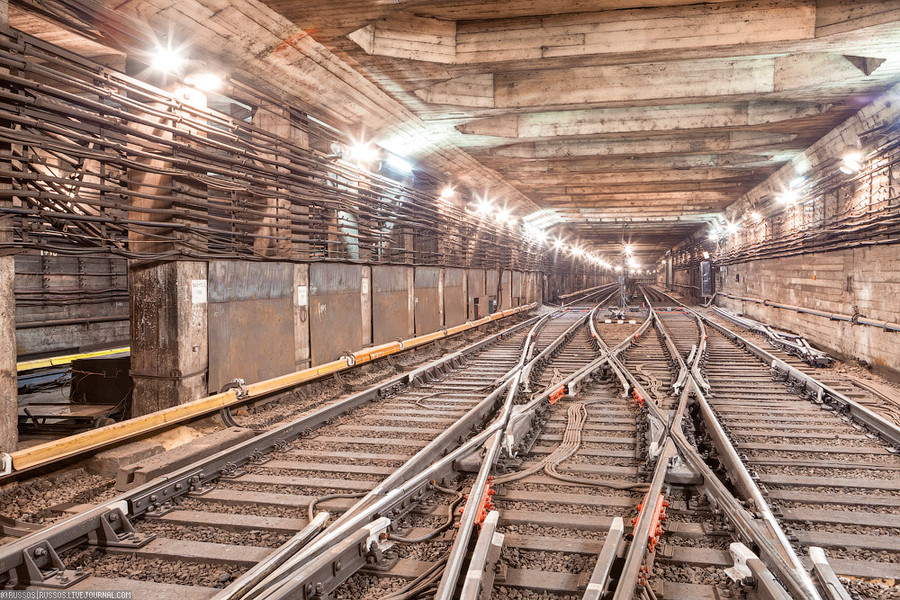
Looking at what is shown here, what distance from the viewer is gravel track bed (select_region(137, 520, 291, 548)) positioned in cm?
366

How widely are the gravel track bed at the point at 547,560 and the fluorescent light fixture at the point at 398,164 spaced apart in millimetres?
10305

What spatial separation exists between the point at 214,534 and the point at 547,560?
2.28 m

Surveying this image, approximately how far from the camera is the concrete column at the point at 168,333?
6.48 metres

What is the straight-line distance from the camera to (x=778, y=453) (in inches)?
222

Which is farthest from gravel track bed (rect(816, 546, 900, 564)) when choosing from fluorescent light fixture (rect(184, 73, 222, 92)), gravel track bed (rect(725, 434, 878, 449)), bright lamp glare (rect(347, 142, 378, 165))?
bright lamp glare (rect(347, 142, 378, 165))

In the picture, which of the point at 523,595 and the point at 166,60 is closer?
the point at 523,595

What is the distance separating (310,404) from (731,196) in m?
20.8

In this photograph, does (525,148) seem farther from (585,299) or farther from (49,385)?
(585,299)

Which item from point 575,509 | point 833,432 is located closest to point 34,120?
point 575,509

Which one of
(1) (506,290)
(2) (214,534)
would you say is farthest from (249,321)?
(1) (506,290)

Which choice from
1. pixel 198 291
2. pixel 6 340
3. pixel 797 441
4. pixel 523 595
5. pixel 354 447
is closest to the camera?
pixel 523 595

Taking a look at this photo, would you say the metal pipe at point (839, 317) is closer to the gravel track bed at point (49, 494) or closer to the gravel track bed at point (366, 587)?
the gravel track bed at point (366, 587)

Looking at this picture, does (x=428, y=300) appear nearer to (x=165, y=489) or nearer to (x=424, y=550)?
(x=165, y=489)

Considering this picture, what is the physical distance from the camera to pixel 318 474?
4945 mm
